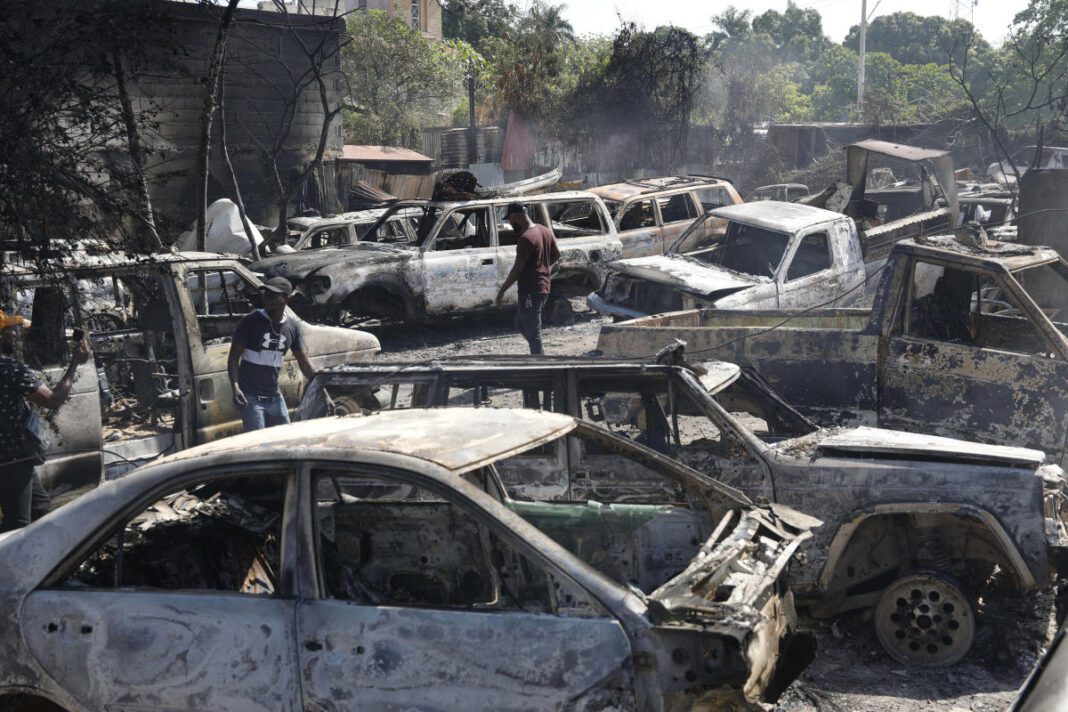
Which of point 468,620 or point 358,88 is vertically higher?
point 358,88

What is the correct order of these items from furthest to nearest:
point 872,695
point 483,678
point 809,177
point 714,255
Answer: point 809,177, point 714,255, point 872,695, point 483,678

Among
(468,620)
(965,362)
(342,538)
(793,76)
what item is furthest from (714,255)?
(793,76)

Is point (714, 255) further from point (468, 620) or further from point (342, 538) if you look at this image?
point (468, 620)

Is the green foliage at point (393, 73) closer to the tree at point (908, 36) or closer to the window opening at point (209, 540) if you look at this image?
the window opening at point (209, 540)

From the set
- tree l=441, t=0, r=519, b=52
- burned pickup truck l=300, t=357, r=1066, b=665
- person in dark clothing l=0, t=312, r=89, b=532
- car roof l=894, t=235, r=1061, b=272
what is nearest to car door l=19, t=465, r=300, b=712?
burned pickup truck l=300, t=357, r=1066, b=665

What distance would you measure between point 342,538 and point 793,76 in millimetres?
88619

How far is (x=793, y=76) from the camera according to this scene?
8719 centimetres

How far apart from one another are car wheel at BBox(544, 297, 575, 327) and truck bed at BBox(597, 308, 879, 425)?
6.14 meters

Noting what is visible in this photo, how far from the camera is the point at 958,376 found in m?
7.41

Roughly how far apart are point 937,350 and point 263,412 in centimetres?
475

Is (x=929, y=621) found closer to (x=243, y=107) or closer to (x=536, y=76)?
(x=243, y=107)

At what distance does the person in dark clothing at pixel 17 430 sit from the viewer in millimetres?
6020

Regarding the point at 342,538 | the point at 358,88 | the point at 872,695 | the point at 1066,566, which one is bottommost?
the point at 872,695

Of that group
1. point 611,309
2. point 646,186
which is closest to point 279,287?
point 611,309
